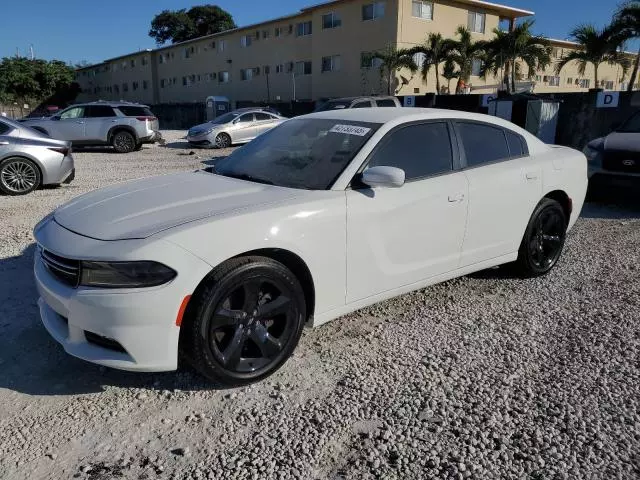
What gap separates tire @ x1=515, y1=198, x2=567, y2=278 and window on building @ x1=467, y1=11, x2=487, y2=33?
32548mm

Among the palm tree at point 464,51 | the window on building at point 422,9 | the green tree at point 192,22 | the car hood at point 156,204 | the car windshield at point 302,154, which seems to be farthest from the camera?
the green tree at point 192,22

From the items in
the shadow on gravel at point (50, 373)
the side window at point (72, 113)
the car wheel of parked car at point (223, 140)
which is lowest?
the shadow on gravel at point (50, 373)

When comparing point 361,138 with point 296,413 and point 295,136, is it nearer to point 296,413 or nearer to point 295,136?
point 295,136

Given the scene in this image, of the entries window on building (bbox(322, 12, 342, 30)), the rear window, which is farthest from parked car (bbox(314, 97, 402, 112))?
window on building (bbox(322, 12, 342, 30))

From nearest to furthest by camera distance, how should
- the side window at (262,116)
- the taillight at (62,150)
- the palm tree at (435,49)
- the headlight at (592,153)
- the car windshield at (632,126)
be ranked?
the headlight at (592,153)
the car windshield at (632,126)
the taillight at (62,150)
the side window at (262,116)
the palm tree at (435,49)

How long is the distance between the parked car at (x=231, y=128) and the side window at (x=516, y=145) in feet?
45.9

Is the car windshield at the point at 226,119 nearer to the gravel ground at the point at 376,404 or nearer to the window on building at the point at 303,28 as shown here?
the gravel ground at the point at 376,404

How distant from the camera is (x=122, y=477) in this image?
7.58 feet

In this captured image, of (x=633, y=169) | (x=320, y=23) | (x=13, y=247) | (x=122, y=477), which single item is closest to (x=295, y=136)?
(x=122, y=477)

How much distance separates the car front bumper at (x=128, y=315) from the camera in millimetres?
2602

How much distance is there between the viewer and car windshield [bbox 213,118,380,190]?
138 inches

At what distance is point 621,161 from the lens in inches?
304

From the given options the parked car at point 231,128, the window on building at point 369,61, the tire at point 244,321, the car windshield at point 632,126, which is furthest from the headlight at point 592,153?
the window on building at point 369,61

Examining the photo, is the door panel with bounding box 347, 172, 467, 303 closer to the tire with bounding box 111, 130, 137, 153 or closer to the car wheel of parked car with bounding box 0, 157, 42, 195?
the car wheel of parked car with bounding box 0, 157, 42, 195
